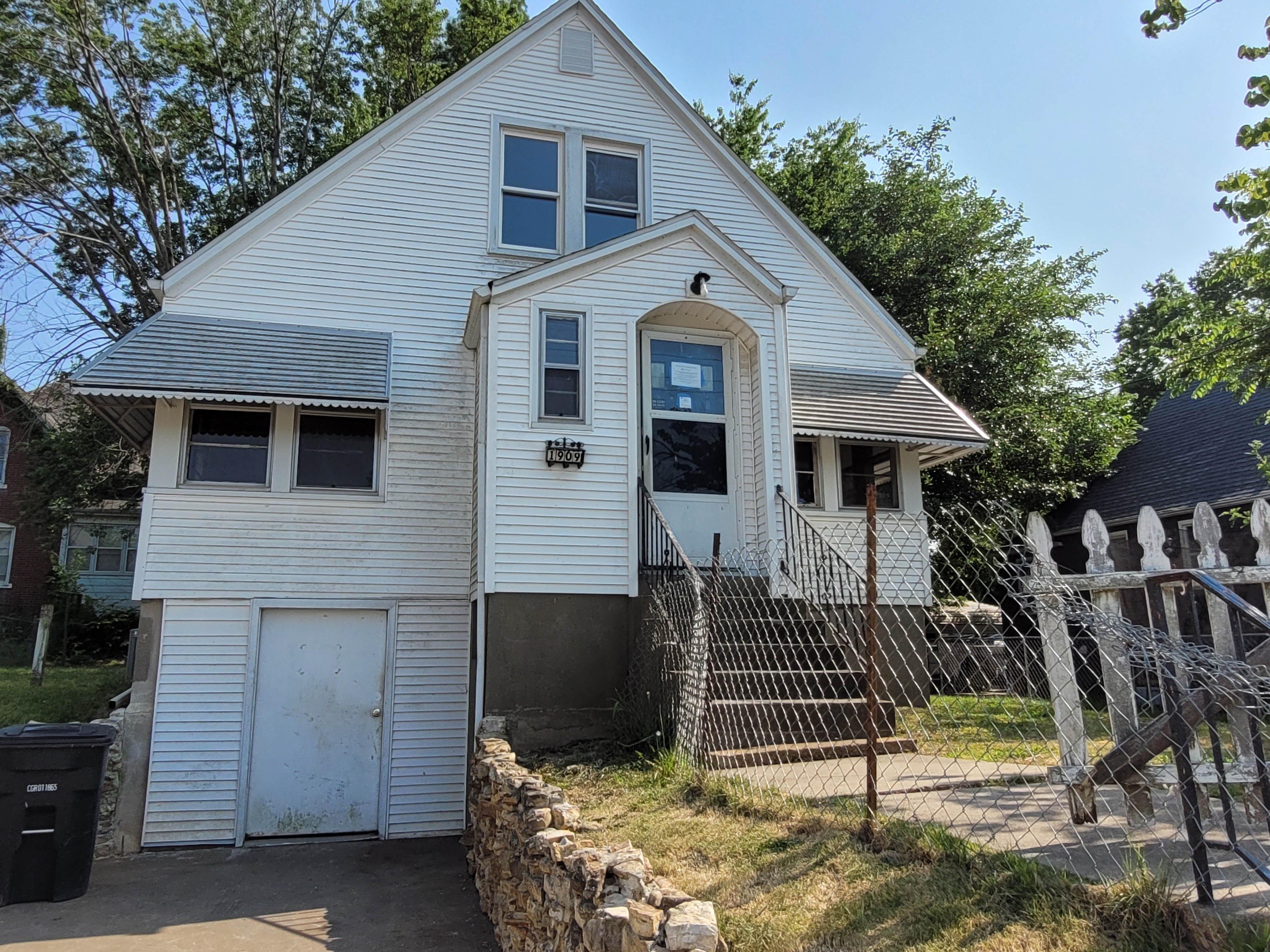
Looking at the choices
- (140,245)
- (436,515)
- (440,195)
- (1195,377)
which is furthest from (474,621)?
(140,245)

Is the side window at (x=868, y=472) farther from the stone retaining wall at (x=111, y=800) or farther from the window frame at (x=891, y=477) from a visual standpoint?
the stone retaining wall at (x=111, y=800)

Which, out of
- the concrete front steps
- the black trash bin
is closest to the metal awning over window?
the black trash bin

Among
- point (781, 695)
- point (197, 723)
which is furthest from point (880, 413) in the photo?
point (197, 723)

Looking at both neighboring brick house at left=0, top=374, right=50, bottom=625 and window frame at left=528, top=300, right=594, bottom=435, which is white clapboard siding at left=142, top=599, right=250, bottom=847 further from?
neighboring brick house at left=0, top=374, right=50, bottom=625

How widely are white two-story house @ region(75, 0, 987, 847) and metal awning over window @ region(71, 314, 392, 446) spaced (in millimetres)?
32

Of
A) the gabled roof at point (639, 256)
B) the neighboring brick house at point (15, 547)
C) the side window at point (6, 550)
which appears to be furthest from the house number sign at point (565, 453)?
the side window at point (6, 550)

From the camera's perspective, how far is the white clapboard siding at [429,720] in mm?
8836

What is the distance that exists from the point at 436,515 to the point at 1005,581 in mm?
6963

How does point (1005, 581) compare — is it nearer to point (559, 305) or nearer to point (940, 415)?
point (559, 305)

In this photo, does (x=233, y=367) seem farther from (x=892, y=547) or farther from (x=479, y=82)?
(x=892, y=547)

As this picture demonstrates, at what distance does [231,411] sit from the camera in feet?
29.6

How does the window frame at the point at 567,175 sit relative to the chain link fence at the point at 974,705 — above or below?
above

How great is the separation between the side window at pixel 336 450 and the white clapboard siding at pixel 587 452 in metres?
2.05

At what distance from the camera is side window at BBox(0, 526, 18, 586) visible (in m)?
22.5
